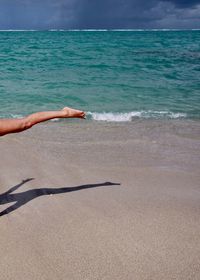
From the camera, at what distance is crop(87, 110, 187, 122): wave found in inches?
356

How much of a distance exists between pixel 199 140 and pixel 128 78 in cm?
980

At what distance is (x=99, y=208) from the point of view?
3932mm

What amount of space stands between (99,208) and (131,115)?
5.77 metres

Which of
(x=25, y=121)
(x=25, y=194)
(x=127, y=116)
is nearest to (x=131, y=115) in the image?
(x=127, y=116)

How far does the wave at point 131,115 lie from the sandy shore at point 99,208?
2.36 metres

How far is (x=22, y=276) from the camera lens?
2.85 m

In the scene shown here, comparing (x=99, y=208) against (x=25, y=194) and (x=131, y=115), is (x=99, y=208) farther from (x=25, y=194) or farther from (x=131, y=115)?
(x=131, y=115)

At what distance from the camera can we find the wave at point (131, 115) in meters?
9.05

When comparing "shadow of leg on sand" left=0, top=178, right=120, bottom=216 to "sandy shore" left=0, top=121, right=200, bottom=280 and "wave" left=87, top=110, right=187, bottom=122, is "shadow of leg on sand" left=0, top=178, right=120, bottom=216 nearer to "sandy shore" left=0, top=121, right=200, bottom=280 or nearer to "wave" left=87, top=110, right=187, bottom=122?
"sandy shore" left=0, top=121, right=200, bottom=280

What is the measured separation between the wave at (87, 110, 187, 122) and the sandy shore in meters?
2.36

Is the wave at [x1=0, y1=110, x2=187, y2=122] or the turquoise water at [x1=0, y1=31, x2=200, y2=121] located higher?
the turquoise water at [x1=0, y1=31, x2=200, y2=121]

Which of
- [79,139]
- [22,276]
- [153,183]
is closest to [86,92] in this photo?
[79,139]

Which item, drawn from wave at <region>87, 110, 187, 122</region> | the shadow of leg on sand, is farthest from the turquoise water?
the shadow of leg on sand

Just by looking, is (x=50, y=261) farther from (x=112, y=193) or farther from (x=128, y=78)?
(x=128, y=78)
